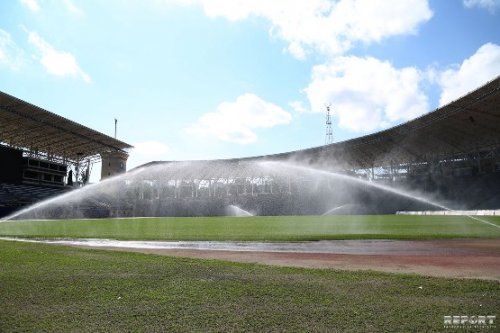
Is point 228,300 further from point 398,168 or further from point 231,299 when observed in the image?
point 398,168

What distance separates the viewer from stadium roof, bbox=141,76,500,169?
144 ft

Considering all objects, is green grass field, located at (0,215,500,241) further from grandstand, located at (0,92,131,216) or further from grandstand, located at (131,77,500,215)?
grandstand, located at (0,92,131,216)

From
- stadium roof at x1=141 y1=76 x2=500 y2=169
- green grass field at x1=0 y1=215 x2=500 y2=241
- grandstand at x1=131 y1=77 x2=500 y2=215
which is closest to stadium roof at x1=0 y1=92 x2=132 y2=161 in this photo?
grandstand at x1=131 y1=77 x2=500 y2=215

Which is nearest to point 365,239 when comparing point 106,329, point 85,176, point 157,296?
point 157,296

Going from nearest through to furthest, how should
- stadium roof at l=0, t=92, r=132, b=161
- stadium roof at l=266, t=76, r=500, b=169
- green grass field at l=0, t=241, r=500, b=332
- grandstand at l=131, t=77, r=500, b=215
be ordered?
1. green grass field at l=0, t=241, r=500, b=332
2. stadium roof at l=266, t=76, r=500, b=169
3. grandstand at l=131, t=77, r=500, b=215
4. stadium roof at l=0, t=92, r=132, b=161

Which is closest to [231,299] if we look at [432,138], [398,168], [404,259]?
[404,259]

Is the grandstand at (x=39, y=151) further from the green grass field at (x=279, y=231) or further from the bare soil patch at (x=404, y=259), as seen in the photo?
the bare soil patch at (x=404, y=259)

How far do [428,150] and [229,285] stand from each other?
62.2m

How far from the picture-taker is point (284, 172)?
86625mm

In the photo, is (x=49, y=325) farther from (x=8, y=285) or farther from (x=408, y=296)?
(x=408, y=296)

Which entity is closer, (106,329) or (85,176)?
→ (106,329)

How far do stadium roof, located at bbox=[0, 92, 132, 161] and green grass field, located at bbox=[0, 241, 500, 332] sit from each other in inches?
2179

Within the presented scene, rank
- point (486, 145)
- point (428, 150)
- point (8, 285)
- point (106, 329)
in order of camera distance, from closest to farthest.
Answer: point (106, 329), point (8, 285), point (486, 145), point (428, 150)

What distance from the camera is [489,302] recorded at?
5.80m
